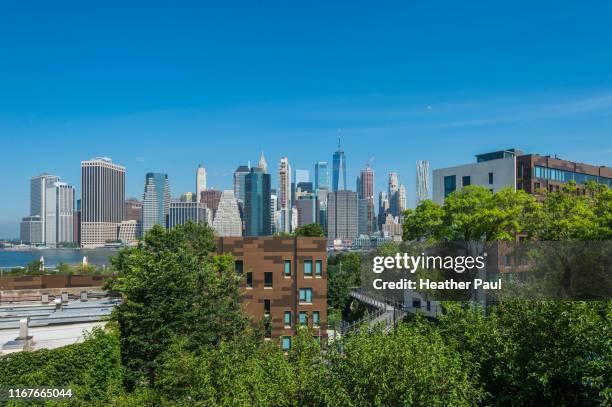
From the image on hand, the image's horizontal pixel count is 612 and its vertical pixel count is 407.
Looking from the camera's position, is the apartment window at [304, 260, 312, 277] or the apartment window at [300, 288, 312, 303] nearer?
the apartment window at [300, 288, 312, 303]

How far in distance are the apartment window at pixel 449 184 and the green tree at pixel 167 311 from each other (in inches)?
1923

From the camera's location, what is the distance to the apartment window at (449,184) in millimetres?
69688

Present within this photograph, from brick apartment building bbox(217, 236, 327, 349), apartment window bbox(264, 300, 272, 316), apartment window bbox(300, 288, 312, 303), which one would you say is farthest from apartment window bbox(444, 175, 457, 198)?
apartment window bbox(264, 300, 272, 316)

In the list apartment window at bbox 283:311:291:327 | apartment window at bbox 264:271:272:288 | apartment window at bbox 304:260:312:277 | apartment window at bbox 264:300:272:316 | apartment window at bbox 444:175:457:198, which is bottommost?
apartment window at bbox 283:311:291:327

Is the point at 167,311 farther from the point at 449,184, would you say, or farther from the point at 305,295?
the point at 449,184

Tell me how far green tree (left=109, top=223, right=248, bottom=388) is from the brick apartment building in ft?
29.9

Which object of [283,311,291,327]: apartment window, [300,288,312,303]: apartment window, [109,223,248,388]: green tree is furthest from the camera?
[300,288,312,303]: apartment window

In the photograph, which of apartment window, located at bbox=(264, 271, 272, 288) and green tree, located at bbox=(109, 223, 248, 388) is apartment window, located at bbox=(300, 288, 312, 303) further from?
green tree, located at bbox=(109, 223, 248, 388)

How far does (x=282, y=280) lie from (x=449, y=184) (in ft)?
133

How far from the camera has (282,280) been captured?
3806 cm

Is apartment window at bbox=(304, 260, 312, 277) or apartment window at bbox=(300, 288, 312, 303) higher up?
apartment window at bbox=(304, 260, 312, 277)

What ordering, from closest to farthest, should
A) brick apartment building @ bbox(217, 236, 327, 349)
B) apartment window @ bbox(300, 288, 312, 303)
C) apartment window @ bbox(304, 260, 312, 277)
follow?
brick apartment building @ bbox(217, 236, 327, 349) → apartment window @ bbox(300, 288, 312, 303) → apartment window @ bbox(304, 260, 312, 277)

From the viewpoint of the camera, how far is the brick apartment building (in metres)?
37.8

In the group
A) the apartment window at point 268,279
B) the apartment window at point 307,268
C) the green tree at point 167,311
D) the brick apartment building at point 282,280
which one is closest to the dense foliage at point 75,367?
the green tree at point 167,311
